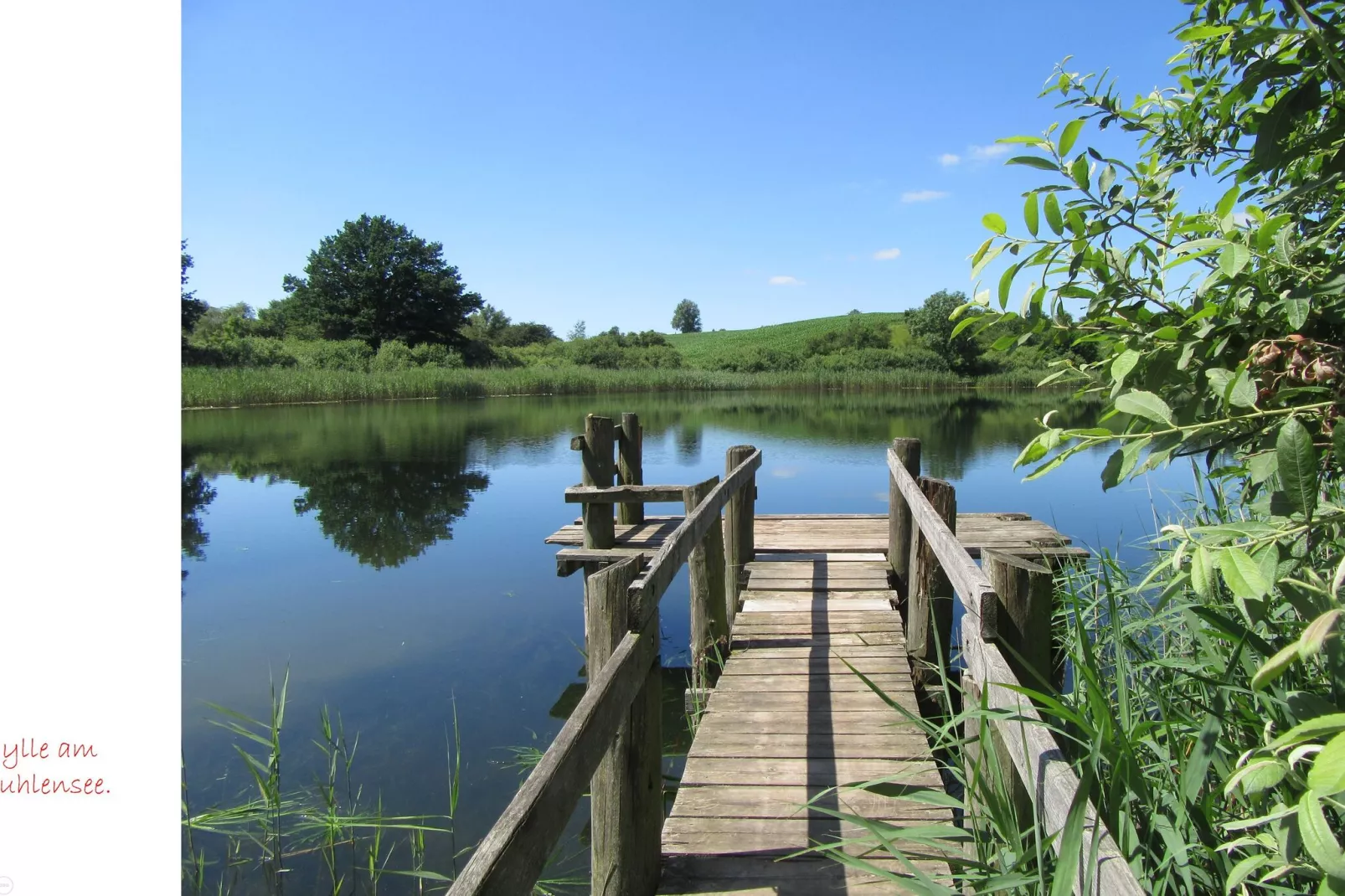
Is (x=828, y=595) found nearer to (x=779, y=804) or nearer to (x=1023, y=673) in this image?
(x=779, y=804)

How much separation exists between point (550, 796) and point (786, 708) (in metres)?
2.49

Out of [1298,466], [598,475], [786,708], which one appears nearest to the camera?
[1298,466]

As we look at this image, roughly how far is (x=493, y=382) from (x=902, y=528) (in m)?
33.7

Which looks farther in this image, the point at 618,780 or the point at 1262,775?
the point at 618,780

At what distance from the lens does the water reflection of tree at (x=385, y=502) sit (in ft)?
33.5

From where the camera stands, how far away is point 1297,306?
43.4 inches

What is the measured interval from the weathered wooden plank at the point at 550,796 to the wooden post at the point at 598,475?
4758mm

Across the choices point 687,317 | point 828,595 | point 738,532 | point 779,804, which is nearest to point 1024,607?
point 779,804

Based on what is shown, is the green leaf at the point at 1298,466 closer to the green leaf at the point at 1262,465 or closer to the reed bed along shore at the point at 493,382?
the green leaf at the point at 1262,465

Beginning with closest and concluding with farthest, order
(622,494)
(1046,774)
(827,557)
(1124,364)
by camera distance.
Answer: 1. (1124,364)
2. (1046,774)
3. (827,557)
4. (622,494)

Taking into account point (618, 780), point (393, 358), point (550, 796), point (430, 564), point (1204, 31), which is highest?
point (393, 358)

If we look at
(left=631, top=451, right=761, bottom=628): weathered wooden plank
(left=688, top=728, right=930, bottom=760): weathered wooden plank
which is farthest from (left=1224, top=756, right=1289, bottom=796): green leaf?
(left=688, top=728, right=930, bottom=760): weathered wooden plank

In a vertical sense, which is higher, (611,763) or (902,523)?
(902,523)

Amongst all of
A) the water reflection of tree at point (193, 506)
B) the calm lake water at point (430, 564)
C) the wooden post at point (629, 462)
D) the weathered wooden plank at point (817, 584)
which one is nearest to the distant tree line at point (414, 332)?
the calm lake water at point (430, 564)
